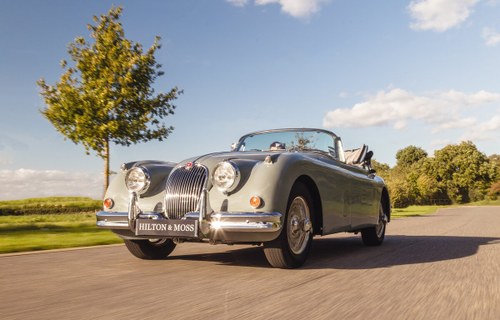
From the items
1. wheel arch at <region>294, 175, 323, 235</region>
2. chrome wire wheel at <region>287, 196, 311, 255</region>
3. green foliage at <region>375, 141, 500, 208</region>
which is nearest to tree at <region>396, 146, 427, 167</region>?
green foliage at <region>375, 141, 500, 208</region>

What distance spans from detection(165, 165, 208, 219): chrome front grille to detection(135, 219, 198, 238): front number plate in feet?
0.79

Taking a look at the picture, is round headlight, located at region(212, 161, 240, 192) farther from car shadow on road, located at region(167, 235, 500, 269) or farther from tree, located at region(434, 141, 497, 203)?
tree, located at region(434, 141, 497, 203)

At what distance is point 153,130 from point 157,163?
55.7 ft

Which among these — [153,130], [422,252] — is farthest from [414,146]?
[422,252]

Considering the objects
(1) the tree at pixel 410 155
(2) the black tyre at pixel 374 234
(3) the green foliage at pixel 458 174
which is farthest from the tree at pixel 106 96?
(1) the tree at pixel 410 155

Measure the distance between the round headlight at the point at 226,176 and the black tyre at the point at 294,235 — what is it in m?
0.61

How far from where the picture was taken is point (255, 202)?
15.1 feet

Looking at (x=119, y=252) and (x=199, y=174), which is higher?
(x=199, y=174)

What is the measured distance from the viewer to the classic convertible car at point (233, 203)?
15.1 ft

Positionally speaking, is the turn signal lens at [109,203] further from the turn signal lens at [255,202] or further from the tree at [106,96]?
the tree at [106,96]

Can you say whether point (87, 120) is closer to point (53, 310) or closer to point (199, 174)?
point (199, 174)

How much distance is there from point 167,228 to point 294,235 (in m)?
1.32

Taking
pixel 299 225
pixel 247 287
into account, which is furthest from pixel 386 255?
pixel 247 287

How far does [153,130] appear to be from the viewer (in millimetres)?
22344
